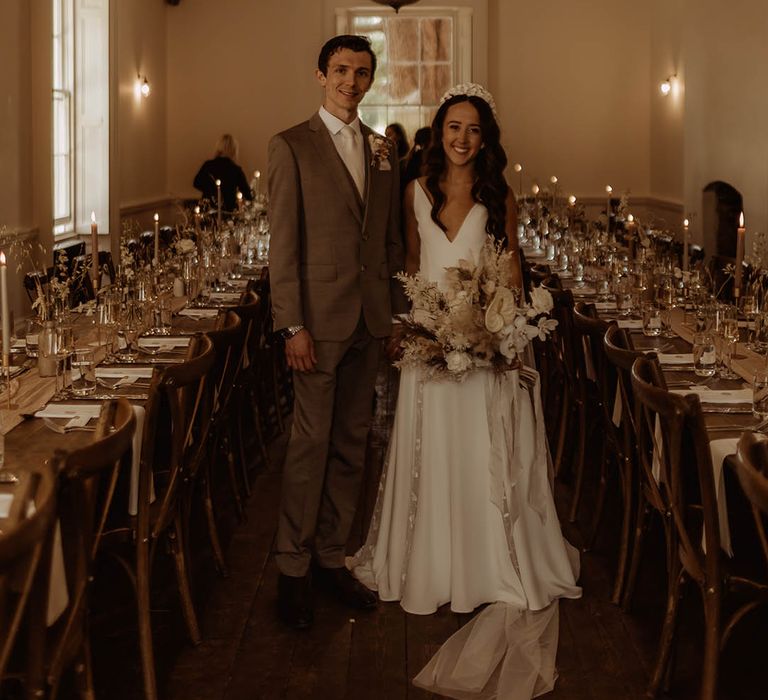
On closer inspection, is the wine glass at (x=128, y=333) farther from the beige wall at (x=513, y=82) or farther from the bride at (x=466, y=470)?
the beige wall at (x=513, y=82)

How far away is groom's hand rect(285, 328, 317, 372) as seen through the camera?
3.73 m

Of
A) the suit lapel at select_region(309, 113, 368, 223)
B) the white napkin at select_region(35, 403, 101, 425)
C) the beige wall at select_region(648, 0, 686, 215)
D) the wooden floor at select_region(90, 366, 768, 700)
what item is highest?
the beige wall at select_region(648, 0, 686, 215)

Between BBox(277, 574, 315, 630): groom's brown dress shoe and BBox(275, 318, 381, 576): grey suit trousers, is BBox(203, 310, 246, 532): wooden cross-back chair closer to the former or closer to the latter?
BBox(275, 318, 381, 576): grey suit trousers

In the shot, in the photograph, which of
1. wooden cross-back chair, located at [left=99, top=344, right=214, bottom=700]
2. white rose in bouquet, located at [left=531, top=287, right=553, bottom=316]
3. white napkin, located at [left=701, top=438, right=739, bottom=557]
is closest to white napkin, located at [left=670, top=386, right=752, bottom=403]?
white rose in bouquet, located at [left=531, top=287, right=553, bottom=316]

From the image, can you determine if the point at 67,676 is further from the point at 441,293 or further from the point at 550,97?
the point at 550,97

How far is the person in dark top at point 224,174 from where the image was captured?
13.2 m

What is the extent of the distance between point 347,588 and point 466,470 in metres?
0.57

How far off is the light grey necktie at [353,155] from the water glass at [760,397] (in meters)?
1.42

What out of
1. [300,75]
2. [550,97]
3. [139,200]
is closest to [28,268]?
[139,200]

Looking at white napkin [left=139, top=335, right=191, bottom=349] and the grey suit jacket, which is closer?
the grey suit jacket

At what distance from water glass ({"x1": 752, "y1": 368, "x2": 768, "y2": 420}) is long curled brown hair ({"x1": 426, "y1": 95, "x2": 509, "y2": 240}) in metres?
0.99

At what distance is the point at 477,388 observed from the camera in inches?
157

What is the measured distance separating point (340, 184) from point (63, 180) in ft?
26.6

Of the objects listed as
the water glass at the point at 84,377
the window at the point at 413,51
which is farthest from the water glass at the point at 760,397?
the window at the point at 413,51
